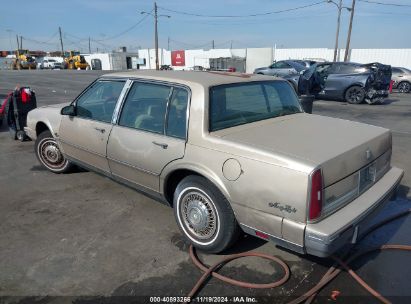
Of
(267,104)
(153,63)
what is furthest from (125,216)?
(153,63)

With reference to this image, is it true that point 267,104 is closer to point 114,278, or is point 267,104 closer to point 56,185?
point 114,278

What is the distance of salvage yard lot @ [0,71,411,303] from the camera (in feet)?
9.18

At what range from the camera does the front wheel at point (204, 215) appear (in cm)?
299

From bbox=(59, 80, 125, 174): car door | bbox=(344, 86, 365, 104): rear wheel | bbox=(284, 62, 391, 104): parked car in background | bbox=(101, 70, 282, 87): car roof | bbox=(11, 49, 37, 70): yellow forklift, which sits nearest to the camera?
bbox=(101, 70, 282, 87): car roof

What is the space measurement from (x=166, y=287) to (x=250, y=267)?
76 cm

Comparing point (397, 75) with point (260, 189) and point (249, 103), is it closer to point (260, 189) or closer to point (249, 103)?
point (249, 103)

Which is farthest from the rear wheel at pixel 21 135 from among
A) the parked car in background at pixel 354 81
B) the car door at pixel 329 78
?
the car door at pixel 329 78

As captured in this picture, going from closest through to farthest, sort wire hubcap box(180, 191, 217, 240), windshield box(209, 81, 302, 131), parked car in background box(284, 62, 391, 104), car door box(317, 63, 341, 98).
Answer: wire hubcap box(180, 191, 217, 240) → windshield box(209, 81, 302, 131) → parked car in background box(284, 62, 391, 104) → car door box(317, 63, 341, 98)

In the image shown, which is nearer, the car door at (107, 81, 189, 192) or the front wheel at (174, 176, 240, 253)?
the front wheel at (174, 176, 240, 253)

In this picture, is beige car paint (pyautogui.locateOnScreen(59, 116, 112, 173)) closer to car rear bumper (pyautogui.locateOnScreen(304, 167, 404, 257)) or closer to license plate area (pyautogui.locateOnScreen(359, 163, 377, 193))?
car rear bumper (pyautogui.locateOnScreen(304, 167, 404, 257))

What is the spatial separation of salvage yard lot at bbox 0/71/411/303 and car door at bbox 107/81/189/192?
0.51 metres

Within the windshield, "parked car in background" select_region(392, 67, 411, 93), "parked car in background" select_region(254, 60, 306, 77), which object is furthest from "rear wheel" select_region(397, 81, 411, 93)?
the windshield

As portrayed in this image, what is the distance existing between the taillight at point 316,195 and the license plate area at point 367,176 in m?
0.69

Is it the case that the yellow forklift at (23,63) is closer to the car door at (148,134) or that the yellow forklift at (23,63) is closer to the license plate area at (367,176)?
the car door at (148,134)
